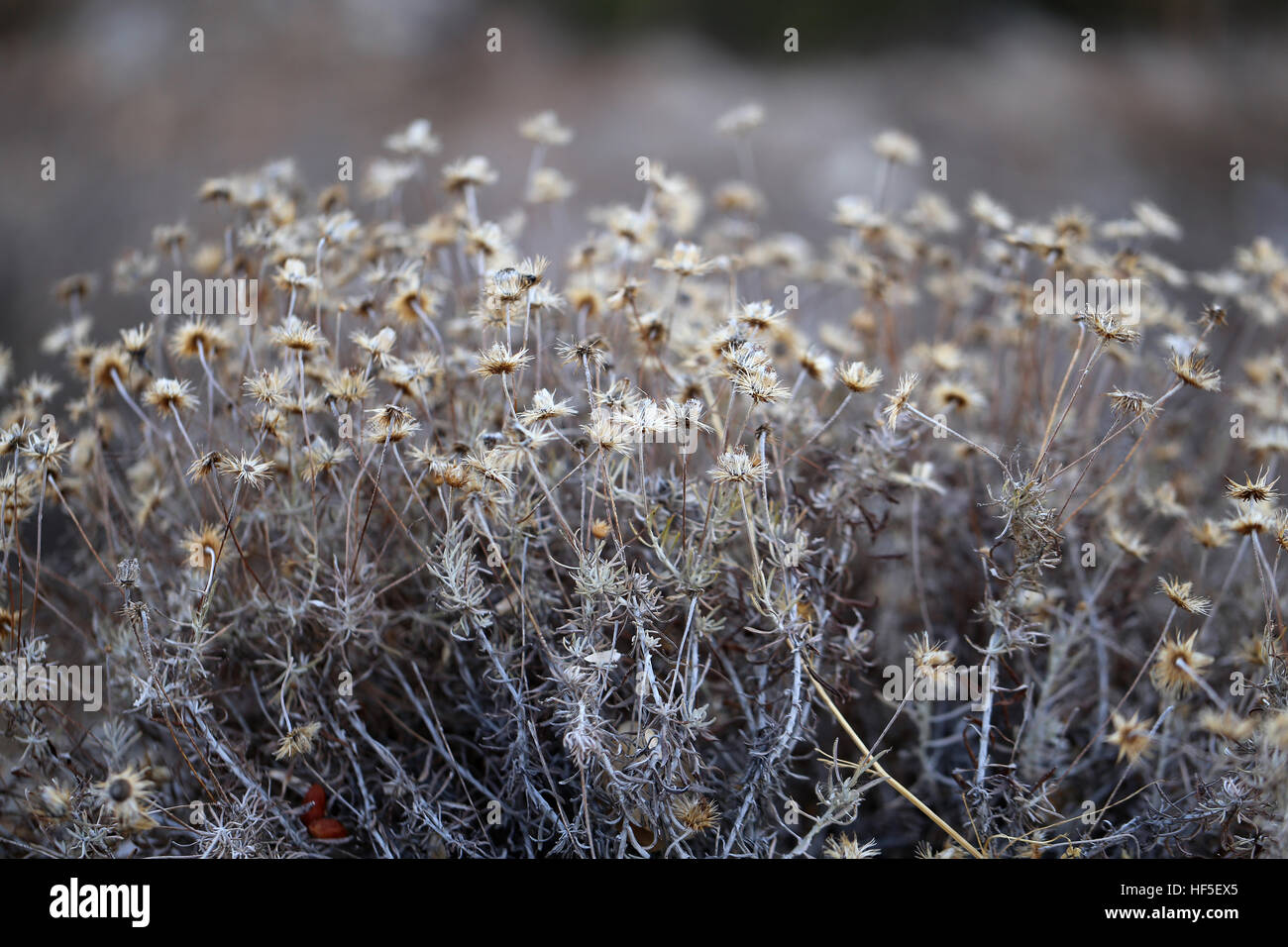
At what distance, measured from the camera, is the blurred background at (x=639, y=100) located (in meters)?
3.37

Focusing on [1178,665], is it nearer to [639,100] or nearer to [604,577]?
[604,577]

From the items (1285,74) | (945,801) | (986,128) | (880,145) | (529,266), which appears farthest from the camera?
(986,128)

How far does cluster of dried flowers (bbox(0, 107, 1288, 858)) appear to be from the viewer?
1.20m

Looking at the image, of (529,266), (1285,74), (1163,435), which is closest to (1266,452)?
(1163,435)

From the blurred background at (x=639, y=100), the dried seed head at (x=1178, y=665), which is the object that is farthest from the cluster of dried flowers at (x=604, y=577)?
the blurred background at (x=639, y=100)

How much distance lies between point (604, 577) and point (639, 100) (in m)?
3.88


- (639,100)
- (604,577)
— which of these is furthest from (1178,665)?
(639,100)

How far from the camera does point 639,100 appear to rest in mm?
4562

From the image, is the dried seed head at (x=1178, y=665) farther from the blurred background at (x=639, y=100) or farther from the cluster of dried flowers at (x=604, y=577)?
the blurred background at (x=639, y=100)

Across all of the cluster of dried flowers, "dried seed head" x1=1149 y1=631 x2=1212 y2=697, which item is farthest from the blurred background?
"dried seed head" x1=1149 y1=631 x2=1212 y2=697

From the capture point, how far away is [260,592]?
1.36m
